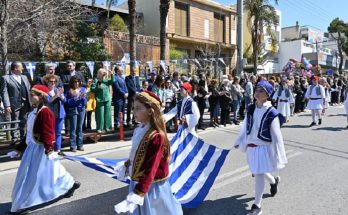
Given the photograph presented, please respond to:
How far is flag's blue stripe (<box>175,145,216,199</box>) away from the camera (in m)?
5.52

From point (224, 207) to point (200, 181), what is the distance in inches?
19.0

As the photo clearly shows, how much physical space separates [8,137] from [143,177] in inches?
302

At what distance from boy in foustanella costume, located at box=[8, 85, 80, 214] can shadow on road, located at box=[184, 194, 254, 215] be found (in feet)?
6.37

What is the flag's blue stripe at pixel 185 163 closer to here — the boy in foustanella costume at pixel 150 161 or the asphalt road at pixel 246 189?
the asphalt road at pixel 246 189

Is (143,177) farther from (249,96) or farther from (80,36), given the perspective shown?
(80,36)

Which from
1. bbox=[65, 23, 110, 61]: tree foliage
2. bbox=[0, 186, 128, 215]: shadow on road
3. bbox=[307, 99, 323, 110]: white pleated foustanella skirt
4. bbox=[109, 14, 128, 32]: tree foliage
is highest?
bbox=[109, 14, 128, 32]: tree foliage

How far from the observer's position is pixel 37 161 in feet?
17.6

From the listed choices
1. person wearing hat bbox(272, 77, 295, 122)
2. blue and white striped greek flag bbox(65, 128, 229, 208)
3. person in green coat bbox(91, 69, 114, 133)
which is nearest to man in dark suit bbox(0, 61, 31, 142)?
person in green coat bbox(91, 69, 114, 133)

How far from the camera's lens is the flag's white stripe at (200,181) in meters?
5.38

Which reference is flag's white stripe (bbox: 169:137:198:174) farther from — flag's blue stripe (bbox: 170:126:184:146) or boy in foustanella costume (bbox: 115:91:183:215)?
boy in foustanella costume (bbox: 115:91:183:215)

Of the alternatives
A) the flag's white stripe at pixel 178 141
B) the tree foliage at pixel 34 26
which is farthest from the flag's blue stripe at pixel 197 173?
the tree foliage at pixel 34 26

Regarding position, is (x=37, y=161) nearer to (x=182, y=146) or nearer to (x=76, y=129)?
(x=182, y=146)

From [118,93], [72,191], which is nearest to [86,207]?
[72,191]

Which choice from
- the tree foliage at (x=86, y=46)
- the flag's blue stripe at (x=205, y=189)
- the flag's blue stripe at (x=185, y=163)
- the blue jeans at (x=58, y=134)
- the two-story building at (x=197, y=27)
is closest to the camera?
the flag's blue stripe at (x=205, y=189)
